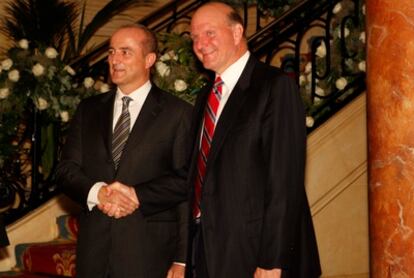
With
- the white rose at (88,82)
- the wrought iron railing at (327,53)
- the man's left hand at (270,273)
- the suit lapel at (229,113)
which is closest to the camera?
the man's left hand at (270,273)

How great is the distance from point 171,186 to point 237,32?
0.78 meters

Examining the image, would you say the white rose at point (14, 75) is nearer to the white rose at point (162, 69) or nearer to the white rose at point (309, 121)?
the white rose at point (162, 69)

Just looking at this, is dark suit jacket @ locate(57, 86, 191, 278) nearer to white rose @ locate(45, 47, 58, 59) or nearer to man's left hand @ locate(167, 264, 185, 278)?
man's left hand @ locate(167, 264, 185, 278)

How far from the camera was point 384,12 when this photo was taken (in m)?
3.73

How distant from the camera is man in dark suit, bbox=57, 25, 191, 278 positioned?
151 inches

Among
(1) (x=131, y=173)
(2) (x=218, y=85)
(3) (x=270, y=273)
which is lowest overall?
(3) (x=270, y=273)

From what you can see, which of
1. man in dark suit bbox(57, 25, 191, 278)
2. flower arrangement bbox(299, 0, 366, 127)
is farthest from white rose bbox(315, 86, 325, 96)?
man in dark suit bbox(57, 25, 191, 278)

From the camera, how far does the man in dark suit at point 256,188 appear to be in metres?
3.26

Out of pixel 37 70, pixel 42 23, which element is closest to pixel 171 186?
pixel 37 70

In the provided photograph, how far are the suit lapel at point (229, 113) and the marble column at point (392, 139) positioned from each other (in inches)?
25.3

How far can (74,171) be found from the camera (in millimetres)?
3963

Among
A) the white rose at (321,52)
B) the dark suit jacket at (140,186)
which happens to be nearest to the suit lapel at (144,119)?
the dark suit jacket at (140,186)

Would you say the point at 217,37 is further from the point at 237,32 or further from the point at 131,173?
the point at 131,173

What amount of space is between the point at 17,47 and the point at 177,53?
149 cm
